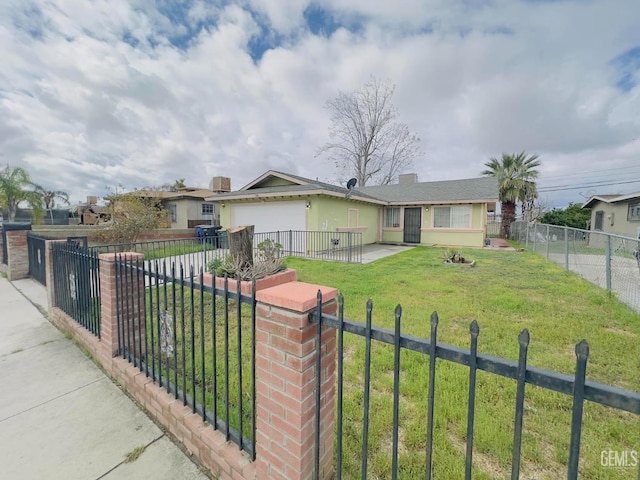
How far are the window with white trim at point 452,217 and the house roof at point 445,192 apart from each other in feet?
2.15

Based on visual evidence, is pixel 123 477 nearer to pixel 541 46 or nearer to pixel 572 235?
pixel 572 235

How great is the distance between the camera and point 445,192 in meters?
16.5

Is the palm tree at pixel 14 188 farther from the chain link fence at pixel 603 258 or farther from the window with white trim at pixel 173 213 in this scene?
the chain link fence at pixel 603 258

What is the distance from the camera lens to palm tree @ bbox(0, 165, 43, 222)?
12742 millimetres

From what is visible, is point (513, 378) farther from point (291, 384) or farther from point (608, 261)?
point (608, 261)

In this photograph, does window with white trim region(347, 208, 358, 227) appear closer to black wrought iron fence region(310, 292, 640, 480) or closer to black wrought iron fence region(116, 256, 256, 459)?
black wrought iron fence region(116, 256, 256, 459)

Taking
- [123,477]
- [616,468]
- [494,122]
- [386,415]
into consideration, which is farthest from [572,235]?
[494,122]

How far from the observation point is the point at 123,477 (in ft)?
6.15

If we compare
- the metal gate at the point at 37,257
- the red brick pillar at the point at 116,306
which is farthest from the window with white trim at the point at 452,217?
the metal gate at the point at 37,257

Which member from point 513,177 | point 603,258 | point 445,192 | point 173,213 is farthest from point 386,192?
point 173,213

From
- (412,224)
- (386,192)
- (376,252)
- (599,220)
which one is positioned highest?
(386,192)

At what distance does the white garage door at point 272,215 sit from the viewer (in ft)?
42.6

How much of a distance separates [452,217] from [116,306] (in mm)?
16172

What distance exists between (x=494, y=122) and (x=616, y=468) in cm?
2234
